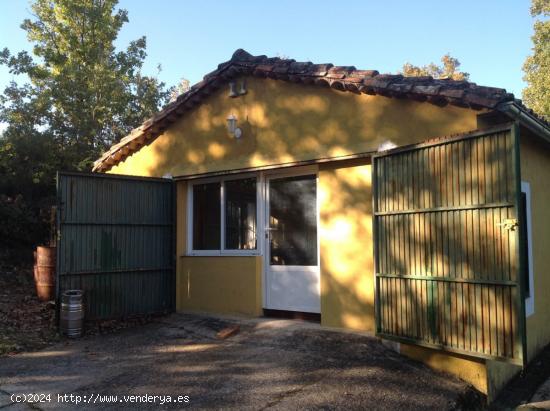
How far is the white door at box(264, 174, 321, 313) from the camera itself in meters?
6.88

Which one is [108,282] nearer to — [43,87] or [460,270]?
[460,270]

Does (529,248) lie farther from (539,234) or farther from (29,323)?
(29,323)

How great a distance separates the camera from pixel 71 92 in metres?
17.1

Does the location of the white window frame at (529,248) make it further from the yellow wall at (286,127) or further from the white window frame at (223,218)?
the white window frame at (223,218)

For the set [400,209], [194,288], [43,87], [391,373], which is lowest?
[391,373]

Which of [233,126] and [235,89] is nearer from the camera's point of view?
[233,126]

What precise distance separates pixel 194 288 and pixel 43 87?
13260 millimetres

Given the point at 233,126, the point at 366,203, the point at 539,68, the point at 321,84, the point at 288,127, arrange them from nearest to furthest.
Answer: the point at 366,203 → the point at 321,84 → the point at 288,127 → the point at 233,126 → the point at 539,68

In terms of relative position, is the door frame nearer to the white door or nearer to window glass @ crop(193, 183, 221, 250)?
the white door

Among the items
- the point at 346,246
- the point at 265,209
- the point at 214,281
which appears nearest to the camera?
the point at 346,246

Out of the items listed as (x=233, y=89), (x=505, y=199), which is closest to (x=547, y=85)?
(x=233, y=89)

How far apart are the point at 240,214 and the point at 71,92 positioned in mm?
12219

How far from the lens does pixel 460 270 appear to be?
4660 mm

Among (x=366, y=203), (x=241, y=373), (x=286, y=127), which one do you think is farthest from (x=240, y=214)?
(x=241, y=373)
